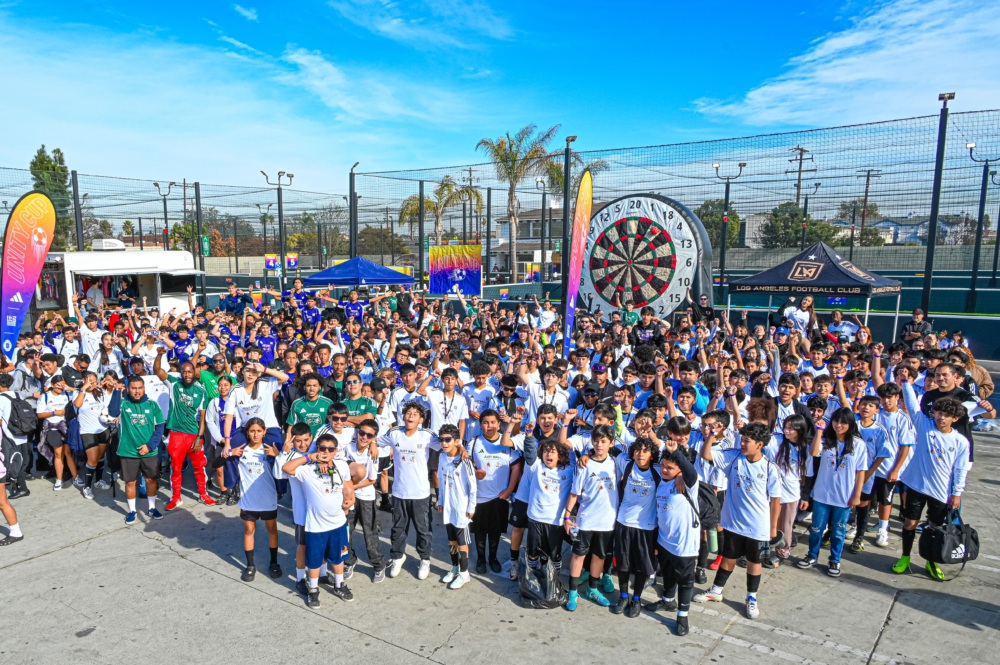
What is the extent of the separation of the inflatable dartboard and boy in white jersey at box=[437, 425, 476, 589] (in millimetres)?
10133

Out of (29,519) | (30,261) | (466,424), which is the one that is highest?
(30,261)

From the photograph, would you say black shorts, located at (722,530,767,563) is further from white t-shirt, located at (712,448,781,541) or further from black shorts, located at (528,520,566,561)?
black shorts, located at (528,520,566,561)

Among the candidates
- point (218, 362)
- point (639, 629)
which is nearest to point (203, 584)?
point (218, 362)

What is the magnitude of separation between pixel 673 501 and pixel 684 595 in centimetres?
71

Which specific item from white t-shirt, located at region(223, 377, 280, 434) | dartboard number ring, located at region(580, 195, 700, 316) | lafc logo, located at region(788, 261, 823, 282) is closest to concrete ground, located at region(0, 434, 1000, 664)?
white t-shirt, located at region(223, 377, 280, 434)

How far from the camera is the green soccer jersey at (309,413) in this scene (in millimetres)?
6363

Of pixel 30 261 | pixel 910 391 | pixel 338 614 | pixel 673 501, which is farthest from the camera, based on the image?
pixel 30 261

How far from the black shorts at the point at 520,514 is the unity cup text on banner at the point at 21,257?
8.38 m

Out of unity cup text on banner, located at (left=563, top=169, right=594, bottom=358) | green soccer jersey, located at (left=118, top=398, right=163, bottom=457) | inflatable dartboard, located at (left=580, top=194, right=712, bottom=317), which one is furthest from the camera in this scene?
inflatable dartboard, located at (left=580, top=194, right=712, bottom=317)

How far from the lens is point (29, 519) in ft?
22.4

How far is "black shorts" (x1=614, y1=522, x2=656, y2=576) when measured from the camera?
4773 millimetres

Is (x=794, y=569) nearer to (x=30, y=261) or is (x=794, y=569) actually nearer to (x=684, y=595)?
(x=684, y=595)

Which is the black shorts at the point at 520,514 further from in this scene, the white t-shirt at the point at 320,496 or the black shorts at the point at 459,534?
the white t-shirt at the point at 320,496

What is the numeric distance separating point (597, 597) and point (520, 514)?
91 centimetres
